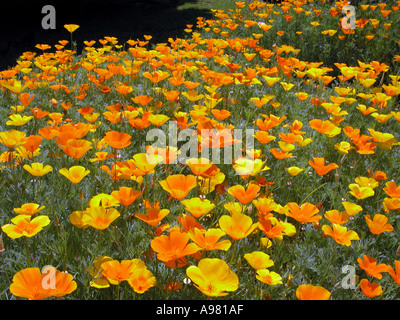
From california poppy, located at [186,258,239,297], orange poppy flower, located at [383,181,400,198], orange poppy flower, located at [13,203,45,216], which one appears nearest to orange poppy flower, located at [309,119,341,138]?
orange poppy flower, located at [383,181,400,198]

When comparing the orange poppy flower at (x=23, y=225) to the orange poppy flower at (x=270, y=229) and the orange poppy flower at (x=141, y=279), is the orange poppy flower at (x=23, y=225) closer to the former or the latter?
the orange poppy flower at (x=141, y=279)

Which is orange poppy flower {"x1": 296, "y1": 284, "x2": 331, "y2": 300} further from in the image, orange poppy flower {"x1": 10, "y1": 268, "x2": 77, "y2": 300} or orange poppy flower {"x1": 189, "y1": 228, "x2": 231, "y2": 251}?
orange poppy flower {"x1": 10, "y1": 268, "x2": 77, "y2": 300}

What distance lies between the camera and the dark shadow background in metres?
7.16

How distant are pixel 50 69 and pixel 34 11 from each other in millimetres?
6409

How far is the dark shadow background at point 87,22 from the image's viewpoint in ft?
23.5

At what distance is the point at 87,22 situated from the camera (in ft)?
Answer: 28.3

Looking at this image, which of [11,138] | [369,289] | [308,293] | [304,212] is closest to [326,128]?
[304,212]

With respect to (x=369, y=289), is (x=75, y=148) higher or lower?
higher

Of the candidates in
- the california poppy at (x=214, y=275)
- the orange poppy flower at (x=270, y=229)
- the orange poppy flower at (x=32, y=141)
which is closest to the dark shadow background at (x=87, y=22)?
the orange poppy flower at (x=32, y=141)

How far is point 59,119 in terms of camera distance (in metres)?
2.01

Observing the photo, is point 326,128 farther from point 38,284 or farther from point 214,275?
point 38,284

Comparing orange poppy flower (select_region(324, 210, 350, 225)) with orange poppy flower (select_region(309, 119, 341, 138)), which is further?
orange poppy flower (select_region(309, 119, 341, 138))

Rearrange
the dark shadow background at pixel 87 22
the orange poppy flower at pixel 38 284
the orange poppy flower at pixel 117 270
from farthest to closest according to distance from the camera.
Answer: the dark shadow background at pixel 87 22
the orange poppy flower at pixel 117 270
the orange poppy flower at pixel 38 284
